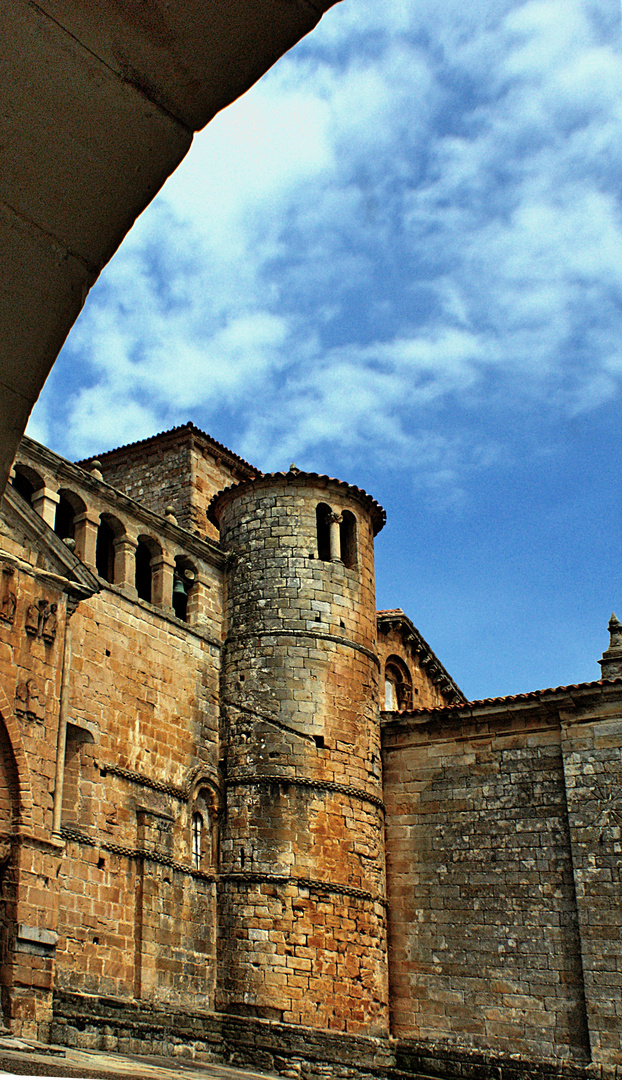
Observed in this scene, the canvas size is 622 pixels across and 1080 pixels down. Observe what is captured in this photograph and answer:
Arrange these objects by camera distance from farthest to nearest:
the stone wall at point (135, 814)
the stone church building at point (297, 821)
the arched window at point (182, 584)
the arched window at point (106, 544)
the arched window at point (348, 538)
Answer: the arched window at point (348, 538)
the arched window at point (182, 584)
the arched window at point (106, 544)
the stone church building at point (297, 821)
the stone wall at point (135, 814)

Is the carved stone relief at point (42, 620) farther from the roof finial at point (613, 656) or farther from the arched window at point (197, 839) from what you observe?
the roof finial at point (613, 656)

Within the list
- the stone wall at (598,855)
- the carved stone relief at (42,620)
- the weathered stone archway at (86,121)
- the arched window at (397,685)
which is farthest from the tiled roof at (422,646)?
the weathered stone archway at (86,121)

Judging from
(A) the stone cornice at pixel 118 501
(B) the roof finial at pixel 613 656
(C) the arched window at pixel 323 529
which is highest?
(C) the arched window at pixel 323 529

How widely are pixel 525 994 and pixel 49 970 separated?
30.2 ft

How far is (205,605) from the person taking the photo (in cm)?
2114

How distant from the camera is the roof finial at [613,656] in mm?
22734

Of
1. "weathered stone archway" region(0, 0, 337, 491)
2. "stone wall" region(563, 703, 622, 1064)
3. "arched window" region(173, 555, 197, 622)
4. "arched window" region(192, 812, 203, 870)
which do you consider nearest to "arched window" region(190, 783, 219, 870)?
"arched window" region(192, 812, 203, 870)

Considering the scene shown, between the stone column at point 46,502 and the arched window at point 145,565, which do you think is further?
the arched window at point 145,565

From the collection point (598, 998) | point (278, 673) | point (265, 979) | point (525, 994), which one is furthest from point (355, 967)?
point (278, 673)

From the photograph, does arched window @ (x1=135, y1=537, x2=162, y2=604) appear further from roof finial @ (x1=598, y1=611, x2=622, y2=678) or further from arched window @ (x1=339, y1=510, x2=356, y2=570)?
roof finial @ (x1=598, y1=611, x2=622, y2=678)

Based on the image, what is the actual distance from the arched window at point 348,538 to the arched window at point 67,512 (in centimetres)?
578

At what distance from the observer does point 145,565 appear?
68.2 feet

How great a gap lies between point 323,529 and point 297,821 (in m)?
6.00

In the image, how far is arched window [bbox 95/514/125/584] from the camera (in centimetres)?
1931
